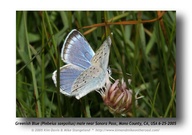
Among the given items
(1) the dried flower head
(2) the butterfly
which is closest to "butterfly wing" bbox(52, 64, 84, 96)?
(2) the butterfly

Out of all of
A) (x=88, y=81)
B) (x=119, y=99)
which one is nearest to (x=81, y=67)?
(x=88, y=81)

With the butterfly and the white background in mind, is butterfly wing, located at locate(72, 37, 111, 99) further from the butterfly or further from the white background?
the white background

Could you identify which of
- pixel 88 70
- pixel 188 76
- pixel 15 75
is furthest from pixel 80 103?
pixel 188 76
